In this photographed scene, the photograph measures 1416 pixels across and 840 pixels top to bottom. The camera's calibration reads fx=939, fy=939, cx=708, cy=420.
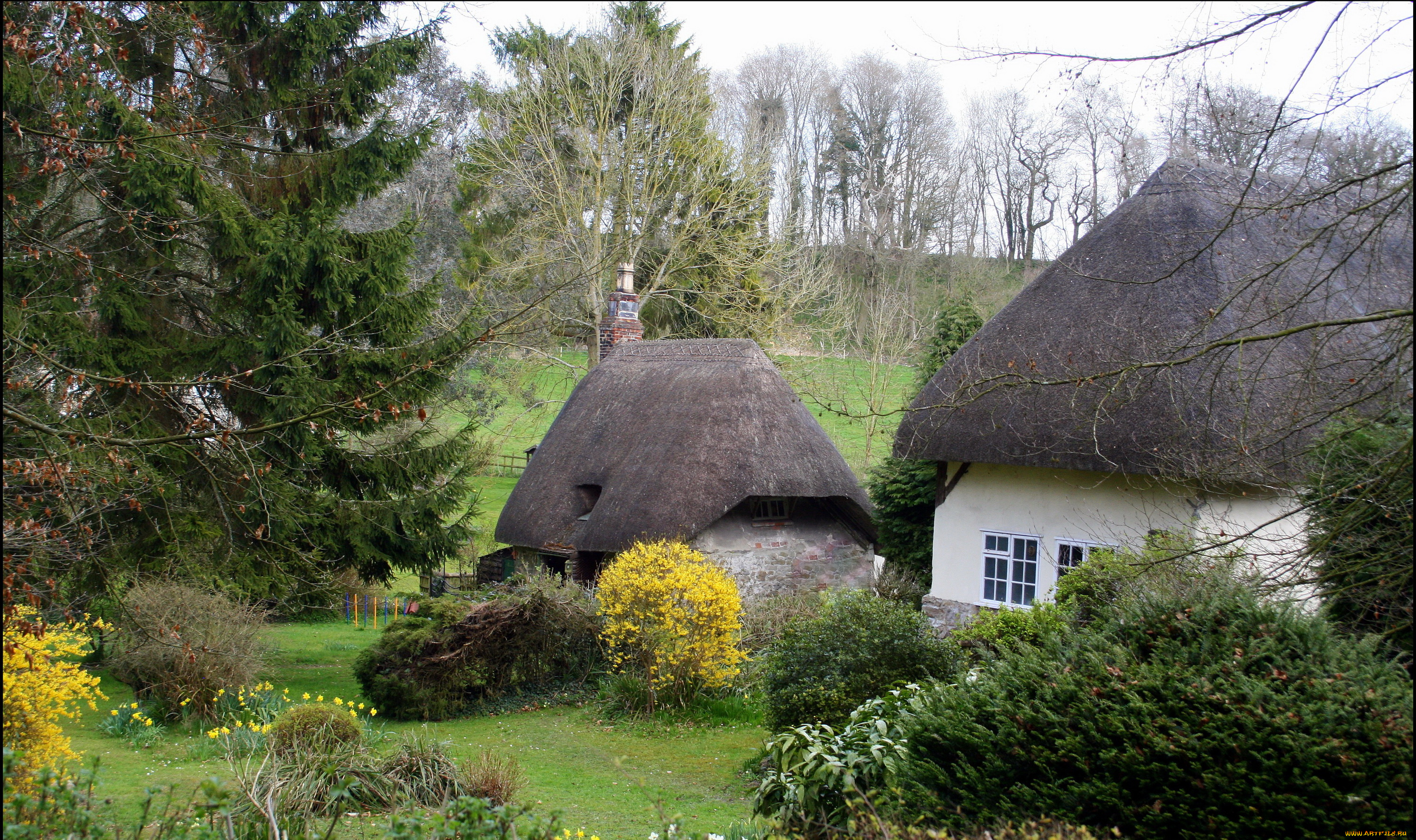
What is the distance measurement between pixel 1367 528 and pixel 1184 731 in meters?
2.09

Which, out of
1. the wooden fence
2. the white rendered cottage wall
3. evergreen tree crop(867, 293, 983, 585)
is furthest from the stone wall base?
the wooden fence

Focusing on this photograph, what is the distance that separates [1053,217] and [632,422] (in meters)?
15.5

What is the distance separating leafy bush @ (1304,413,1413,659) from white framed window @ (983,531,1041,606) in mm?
5617

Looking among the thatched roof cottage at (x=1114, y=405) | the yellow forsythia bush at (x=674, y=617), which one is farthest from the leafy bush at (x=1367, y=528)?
the yellow forsythia bush at (x=674, y=617)

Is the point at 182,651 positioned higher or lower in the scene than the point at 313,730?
higher

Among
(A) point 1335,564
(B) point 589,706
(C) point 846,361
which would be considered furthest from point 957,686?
(C) point 846,361

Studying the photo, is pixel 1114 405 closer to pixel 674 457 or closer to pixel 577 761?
pixel 577 761

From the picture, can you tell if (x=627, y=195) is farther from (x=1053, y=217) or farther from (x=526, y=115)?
(x=1053, y=217)

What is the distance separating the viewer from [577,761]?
908 cm

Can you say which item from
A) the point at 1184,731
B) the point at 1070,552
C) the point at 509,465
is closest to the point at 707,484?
the point at 1070,552

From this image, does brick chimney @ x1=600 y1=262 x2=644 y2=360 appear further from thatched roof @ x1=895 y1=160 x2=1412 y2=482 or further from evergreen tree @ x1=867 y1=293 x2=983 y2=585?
thatched roof @ x1=895 y1=160 x2=1412 y2=482

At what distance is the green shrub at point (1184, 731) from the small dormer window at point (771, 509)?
9.79 metres

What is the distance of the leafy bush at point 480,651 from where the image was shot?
1074 centimetres

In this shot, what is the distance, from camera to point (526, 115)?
23312 millimetres
